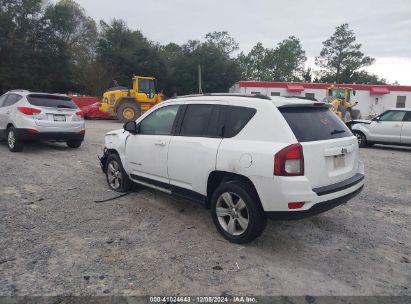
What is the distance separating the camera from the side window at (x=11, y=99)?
919cm

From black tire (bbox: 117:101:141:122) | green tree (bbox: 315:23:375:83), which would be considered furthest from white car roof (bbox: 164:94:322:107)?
green tree (bbox: 315:23:375:83)

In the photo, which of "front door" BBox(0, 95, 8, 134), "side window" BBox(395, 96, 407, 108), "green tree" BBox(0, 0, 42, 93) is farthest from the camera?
"side window" BBox(395, 96, 407, 108)

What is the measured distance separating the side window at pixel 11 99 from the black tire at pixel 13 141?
0.71 m

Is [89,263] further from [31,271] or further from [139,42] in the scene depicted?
[139,42]

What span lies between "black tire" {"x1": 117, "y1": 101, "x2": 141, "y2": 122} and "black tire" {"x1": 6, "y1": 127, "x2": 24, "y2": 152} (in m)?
10.1

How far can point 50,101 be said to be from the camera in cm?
925

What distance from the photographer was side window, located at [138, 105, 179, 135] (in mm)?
4969

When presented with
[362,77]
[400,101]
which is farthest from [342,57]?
[400,101]

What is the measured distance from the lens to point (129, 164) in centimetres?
557

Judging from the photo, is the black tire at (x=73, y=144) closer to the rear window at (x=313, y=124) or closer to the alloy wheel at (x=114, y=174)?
the alloy wheel at (x=114, y=174)

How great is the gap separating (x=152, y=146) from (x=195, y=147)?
3.13 feet

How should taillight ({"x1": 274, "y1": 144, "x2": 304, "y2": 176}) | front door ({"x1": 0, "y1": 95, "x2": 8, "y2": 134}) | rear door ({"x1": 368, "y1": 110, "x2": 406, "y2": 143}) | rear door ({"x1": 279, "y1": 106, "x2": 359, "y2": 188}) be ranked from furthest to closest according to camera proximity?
1. rear door ({"x1": 368, "y1": 110, "x2": 406, "y2": 143})
2. front door ({"x1": 0, "y1": 95, "x2": 8, "y2": 134})
3. rear door ({"x1": 279, "y1": 106, "x2": 359, "y2": 188})
4. taillight ({"x1": 274, "y1": 144, "x2": 304, "y2": 176})

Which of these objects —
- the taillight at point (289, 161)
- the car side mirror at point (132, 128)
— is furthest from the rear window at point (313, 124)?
the car side mirror at point (132, 128)

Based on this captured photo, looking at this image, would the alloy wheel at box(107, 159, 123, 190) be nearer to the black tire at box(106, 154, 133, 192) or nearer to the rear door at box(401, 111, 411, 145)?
the black tire at box(106, 154, 133, 192)
